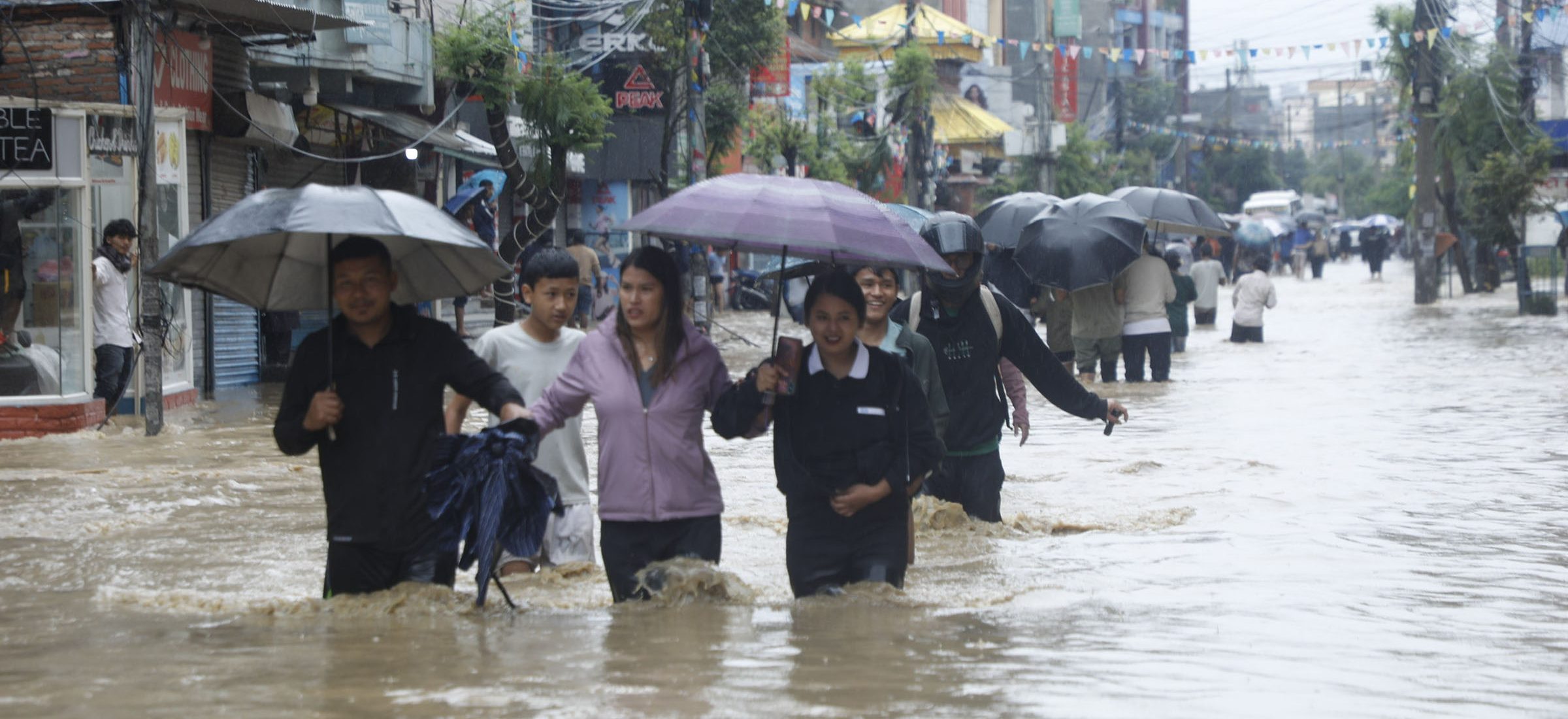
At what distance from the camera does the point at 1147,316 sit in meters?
17.8

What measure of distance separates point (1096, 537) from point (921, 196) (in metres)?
33.2

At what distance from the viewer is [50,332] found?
13.9 m

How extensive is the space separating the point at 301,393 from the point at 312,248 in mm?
722

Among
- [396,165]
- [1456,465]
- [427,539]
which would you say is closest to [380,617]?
[427,539]

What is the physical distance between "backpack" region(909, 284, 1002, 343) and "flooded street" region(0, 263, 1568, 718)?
94cm

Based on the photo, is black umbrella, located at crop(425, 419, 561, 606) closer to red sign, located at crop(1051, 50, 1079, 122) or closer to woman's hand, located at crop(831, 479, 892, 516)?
woman's hand, located at crop(831, 479, 892, 516)

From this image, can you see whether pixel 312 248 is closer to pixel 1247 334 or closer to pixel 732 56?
pixel 1247 334

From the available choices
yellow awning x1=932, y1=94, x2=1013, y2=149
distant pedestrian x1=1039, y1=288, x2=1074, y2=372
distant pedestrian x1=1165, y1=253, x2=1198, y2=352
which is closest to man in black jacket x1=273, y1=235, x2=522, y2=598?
distant pedestrian x1=1039, y1=288, x2=1074, y2=372

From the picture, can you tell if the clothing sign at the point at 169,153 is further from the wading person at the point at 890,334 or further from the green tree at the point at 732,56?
the green tree at the point at 732,56

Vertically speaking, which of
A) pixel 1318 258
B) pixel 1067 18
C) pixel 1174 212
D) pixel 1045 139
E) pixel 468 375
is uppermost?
pixel 1067 18

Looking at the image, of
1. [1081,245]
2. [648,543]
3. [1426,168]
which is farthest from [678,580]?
[1426,168]

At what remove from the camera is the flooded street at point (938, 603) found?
4.93m

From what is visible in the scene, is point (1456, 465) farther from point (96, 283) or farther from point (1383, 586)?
point (96, 283)

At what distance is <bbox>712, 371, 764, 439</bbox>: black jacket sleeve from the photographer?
17.4ft
